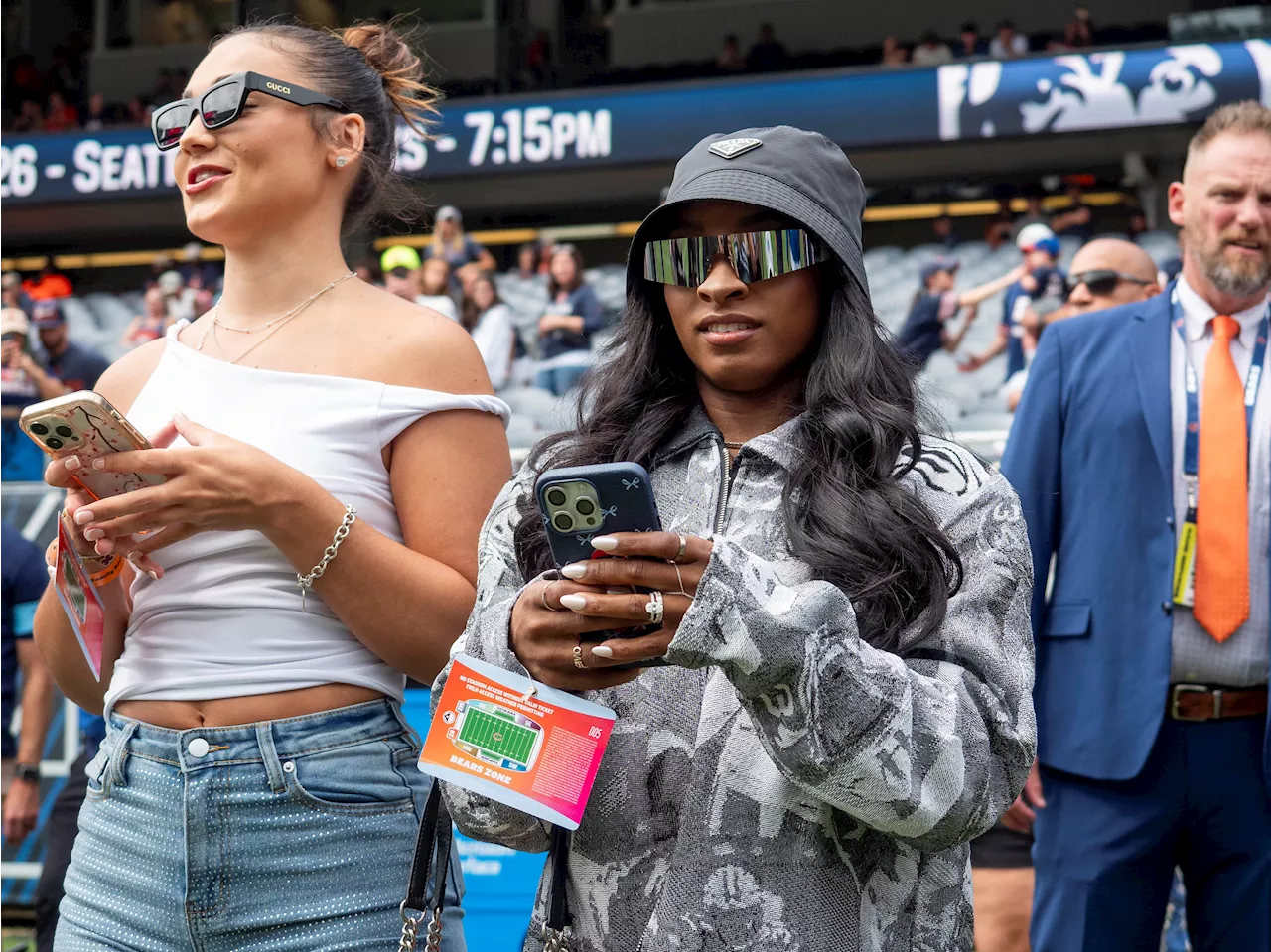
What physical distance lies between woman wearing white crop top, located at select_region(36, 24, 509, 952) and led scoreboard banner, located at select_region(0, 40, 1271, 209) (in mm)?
11226

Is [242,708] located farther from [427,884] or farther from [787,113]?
[787,113]

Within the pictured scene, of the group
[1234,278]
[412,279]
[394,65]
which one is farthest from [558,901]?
[412,279]

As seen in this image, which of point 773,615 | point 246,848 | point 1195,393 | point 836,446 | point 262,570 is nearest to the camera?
point 773,615

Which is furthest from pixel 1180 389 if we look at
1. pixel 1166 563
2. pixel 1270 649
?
pixel 1270 649

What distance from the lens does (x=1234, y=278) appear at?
9.57ft

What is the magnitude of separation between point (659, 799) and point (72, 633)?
91cm

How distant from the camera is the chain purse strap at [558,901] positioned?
1.45 meters

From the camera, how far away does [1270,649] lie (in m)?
2.68

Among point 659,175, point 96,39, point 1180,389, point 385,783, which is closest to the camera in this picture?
point 385,783

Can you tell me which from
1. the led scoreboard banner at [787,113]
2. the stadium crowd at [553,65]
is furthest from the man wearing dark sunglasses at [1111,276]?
the stadium crowd at [553,65]

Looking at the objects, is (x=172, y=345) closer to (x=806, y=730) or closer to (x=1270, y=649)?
(x=806, y=730)

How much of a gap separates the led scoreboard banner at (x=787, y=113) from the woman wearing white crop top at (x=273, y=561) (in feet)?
36.8

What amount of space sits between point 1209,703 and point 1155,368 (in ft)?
2.18

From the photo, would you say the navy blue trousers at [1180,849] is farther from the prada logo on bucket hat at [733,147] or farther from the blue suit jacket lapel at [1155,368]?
the prada logo on bucket hat at [733,147]
